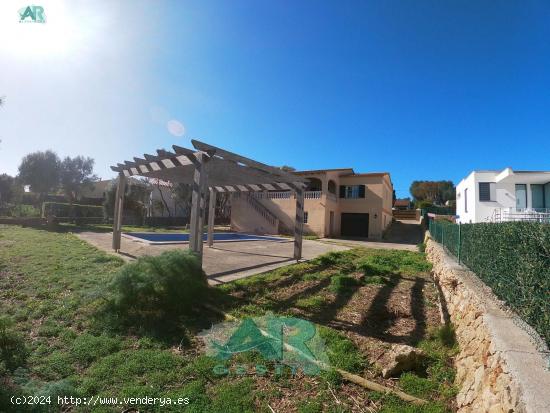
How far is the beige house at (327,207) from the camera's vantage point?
82.7 ft

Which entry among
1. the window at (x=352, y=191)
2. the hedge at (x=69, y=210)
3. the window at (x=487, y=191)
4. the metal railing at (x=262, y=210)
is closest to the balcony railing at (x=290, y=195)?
the metal railing at (x=262, y=210)

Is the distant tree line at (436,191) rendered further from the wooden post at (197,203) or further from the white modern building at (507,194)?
the wooden post at (197,203)

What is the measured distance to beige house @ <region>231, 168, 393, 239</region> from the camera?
25203 millimetres

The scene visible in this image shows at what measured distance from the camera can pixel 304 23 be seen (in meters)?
9.55

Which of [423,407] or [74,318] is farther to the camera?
[74,318]

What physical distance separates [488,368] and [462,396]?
0.51m

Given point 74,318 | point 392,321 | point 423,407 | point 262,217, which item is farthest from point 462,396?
point 262,217

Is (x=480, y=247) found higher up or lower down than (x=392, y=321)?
higher up

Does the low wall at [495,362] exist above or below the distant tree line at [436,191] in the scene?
below

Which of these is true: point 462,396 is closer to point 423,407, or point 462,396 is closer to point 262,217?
point 423,407

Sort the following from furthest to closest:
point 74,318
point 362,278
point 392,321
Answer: point 362,278
point 392,321
point 74,318

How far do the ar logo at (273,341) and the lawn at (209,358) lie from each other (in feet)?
0.48

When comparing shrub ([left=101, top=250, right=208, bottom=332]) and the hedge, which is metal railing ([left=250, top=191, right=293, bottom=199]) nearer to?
the hedge

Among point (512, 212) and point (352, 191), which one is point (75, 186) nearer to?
A: point (352, 191)
